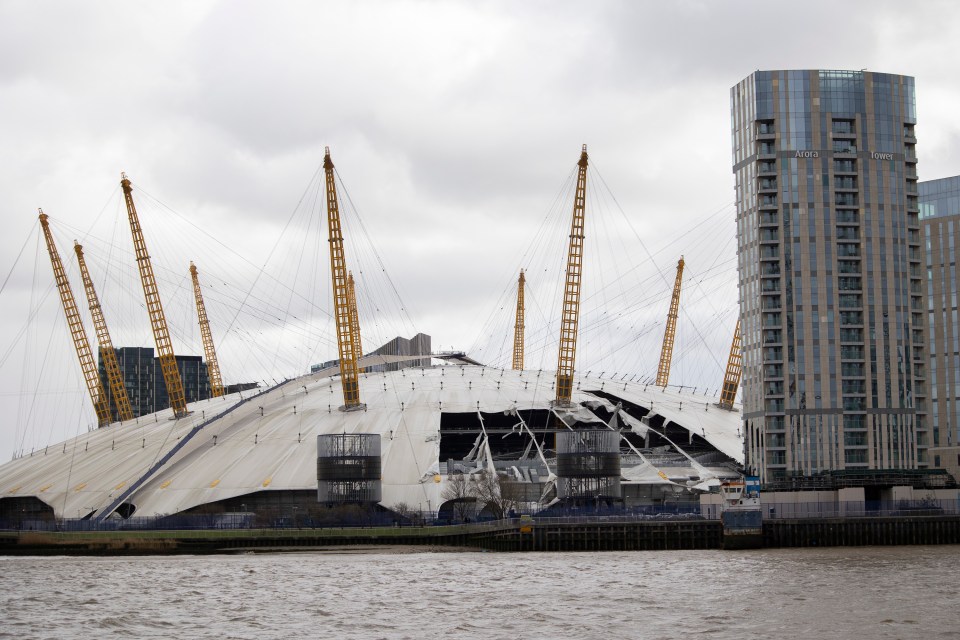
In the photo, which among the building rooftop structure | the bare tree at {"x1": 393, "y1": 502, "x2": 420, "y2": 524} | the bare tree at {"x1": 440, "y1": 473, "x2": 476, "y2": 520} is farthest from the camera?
the building rooftop structure

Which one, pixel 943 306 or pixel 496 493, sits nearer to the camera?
pixel 496 493

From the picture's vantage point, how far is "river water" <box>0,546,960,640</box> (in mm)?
64500

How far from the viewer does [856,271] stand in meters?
145

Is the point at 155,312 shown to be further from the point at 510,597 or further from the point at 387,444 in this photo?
the point at 510,597

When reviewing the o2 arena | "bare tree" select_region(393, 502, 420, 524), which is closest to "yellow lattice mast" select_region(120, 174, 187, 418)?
the o2 arena

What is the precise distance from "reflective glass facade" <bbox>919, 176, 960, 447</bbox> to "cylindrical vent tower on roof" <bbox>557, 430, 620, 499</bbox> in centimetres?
6128

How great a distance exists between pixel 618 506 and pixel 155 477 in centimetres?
4759

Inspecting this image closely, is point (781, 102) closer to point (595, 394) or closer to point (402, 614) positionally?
point (595, 394)

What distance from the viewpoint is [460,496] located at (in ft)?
465

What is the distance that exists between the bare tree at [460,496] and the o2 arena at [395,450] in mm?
148

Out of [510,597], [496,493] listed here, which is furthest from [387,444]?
[510,597]

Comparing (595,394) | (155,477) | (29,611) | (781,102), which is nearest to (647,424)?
(595,394)

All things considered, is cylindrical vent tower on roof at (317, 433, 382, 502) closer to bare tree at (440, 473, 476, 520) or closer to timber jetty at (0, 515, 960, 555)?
bare tree at (440, 473, 476, 520)

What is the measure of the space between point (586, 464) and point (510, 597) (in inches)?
2430
